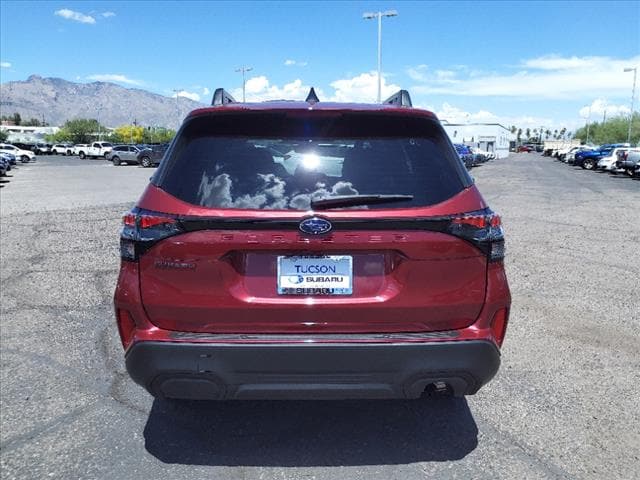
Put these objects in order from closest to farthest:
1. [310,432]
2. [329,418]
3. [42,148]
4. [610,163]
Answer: [310,432], [329,418], [610,163], [42,148]

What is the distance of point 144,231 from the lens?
2.61 m

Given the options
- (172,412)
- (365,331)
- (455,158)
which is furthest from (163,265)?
(455,158)

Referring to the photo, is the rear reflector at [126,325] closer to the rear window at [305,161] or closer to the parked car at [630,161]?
the rear window at [305,161]

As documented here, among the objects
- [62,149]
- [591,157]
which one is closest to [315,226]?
[591,157]

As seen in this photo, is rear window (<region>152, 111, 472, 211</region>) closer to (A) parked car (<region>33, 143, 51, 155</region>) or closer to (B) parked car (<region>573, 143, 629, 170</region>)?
(B) parked car (<region>573, 143, 629, 170</region>)

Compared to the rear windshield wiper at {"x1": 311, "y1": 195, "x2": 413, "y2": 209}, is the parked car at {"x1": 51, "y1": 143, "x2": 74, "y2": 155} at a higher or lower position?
lower

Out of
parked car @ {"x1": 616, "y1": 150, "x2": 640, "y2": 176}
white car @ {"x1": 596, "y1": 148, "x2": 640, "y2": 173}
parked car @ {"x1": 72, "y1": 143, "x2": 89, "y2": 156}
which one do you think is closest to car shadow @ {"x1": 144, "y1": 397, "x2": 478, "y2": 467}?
parked car @ {"x1": 616, "y1": 150, "x2": 640, "y2": 176}

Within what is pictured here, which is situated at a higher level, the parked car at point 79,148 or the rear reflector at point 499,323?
the rear reflector at point 499,323

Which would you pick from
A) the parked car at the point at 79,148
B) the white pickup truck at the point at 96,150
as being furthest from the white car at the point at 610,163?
the parked car at the point at 79,148

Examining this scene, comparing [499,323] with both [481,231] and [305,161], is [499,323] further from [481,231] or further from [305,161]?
[305,161]

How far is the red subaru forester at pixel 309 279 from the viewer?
2.53 m

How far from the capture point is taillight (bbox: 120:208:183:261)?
2.56 meters

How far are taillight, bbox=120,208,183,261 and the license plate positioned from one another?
543 millimetres

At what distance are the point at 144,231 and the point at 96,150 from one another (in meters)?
65.0
